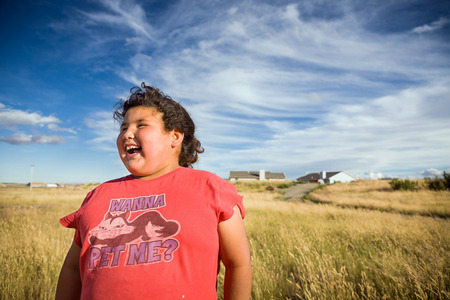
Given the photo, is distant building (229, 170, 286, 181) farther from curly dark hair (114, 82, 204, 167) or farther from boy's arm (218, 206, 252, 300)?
boy's arm (218, 206, 252, 300)

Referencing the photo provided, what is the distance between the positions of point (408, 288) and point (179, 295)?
2.95m

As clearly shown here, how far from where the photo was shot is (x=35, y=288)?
3.06 metres

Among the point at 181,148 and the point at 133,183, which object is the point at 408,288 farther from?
the point at 133,183

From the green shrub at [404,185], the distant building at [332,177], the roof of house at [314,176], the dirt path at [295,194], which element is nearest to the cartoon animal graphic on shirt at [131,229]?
the dirt path at [295,194]

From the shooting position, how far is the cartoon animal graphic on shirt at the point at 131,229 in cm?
119

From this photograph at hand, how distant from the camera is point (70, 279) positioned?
4.70 ft

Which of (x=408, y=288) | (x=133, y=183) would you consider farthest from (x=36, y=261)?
(x=408, y=288)

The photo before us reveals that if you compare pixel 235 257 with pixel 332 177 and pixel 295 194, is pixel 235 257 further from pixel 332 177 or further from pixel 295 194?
pixel 332 177

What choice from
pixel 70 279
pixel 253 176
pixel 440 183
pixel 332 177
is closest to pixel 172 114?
pixel 70 279

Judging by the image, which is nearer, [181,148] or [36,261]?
[181,148]

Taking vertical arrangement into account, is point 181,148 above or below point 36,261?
above

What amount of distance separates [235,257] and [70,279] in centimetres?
103

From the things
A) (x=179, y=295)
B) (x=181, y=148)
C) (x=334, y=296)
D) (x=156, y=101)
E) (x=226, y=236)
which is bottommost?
(x=334, y=296)

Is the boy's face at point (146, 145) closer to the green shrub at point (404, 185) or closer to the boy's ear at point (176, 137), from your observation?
the boy's ear at point (176, 137)
